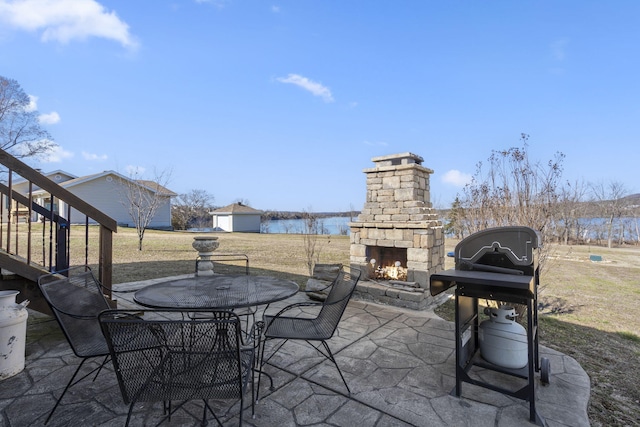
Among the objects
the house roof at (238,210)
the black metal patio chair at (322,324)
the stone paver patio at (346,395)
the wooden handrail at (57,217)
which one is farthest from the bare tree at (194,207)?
the black metal patio chair at (322,324)

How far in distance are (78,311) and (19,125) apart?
22266 millimetres

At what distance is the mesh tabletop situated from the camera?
6.66 ft

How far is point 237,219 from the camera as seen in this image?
28750 millimetres

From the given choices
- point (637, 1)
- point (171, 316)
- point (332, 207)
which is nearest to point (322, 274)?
point (171, 316)

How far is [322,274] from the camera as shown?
5.48 m

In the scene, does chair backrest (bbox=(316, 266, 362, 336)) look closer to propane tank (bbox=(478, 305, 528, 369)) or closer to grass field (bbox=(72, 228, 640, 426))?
propane tank (bbox=(478, 305, 528, 369))

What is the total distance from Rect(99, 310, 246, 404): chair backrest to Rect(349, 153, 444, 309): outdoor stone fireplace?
3.61m

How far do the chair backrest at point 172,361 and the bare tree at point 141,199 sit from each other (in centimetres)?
1160

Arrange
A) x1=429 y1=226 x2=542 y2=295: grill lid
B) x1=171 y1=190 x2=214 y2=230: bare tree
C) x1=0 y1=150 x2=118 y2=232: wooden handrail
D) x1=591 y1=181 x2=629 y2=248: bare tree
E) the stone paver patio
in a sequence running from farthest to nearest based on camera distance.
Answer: x1=171 y1=190 x2=214 y2=230: bare tree, x1=591 y1=181 x2=629 y2=248: bare tree, x1=0 y1=150 x2=118 y2=232: wooden handrail, x1=429 y1=226 x2=542 y2=295: grill lid, the stone paver patio

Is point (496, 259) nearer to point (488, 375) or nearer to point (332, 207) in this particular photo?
point (488, 375)

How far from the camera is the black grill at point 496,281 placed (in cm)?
190

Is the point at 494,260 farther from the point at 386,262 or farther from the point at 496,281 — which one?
the point at 386,262

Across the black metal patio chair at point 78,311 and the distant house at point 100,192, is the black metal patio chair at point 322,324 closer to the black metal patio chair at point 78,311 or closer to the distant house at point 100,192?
the black metal patio chair at point 78,311

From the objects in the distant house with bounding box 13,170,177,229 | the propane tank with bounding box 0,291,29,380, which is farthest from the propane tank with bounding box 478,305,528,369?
the distant house with bounding box 13,170,177,229
